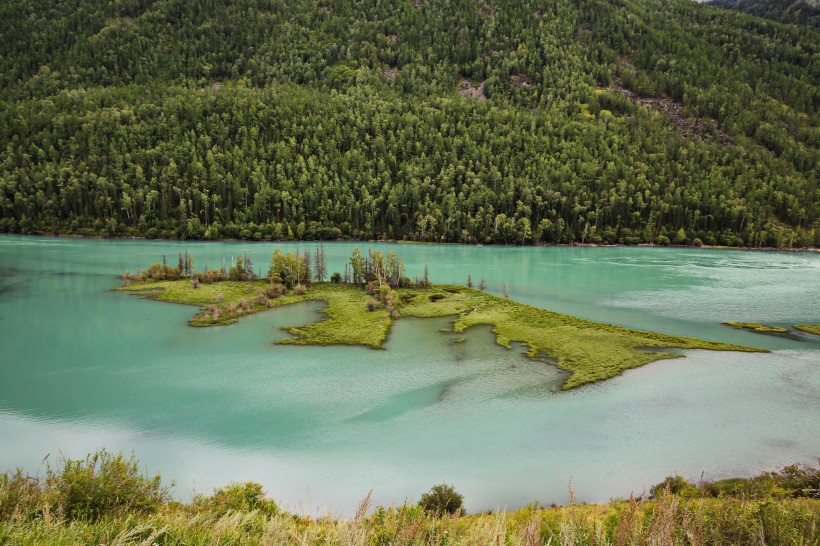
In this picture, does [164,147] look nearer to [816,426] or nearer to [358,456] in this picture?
[358,456]

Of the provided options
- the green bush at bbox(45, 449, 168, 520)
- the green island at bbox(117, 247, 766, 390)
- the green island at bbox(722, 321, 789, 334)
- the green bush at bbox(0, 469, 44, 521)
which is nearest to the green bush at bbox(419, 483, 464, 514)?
the green bush at bbox(45, 449, 168, 520)

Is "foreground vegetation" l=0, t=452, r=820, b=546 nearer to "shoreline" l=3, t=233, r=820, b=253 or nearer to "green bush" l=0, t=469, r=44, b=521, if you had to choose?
"green bush" l=0, t=469, r=44, b=521

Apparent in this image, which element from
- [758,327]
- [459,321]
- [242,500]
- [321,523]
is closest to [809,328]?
[758,327]

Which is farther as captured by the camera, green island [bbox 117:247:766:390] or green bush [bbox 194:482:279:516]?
green island [bbox 117:247:766:390]

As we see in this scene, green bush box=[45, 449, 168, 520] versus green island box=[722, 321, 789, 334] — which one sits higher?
green bush box=[45, 449, 168, 520]

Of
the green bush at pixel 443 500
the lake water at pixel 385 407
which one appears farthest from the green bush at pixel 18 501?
the green bush at pixel 443 500
